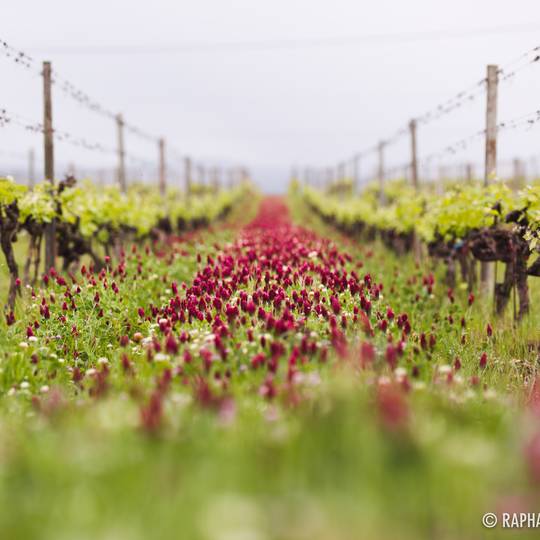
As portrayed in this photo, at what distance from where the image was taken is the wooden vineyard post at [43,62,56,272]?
897cm

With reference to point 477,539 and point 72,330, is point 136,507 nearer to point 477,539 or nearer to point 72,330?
point 477,539

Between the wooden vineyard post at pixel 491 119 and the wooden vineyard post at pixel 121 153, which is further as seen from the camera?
the wooden vineyard post at pixel 121 153

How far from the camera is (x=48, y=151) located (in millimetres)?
9055

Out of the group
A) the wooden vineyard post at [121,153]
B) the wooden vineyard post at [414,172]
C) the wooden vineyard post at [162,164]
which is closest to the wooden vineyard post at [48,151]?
the wooden vineyard post at [121,153]

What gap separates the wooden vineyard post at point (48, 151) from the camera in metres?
8.97

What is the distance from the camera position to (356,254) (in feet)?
39.6

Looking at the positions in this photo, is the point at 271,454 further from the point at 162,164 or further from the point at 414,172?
the point at 162,164

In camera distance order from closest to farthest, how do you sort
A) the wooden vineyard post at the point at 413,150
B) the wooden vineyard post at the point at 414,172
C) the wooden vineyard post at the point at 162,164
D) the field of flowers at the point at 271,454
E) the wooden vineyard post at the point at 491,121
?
the field of flowers at the point at 271,454, the wooden vineyard post at the point at 491,121, the wooden vineyard post at the point at 414,172, the wooden vineyard post at the point at 413,150, the wooden vineyard post at the point at 162,164

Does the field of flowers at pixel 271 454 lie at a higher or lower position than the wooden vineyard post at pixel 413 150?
lower

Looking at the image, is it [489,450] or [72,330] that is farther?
[72,330]

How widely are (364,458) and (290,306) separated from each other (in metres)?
3.06

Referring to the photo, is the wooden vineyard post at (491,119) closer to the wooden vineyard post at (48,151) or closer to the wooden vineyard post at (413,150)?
the wooden vineyard post at (413,150)

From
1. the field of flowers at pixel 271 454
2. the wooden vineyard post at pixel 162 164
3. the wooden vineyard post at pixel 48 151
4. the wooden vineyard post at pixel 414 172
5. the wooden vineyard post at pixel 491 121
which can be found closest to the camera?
the field of flowers at pixel 271 454


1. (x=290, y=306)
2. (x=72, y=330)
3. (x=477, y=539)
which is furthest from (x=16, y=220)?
(x=477, y=539)
